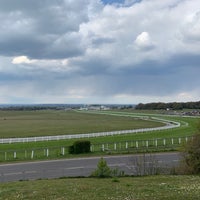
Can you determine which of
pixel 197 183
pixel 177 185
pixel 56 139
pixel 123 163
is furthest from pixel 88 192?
pixel 56 139

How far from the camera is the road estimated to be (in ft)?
67.2

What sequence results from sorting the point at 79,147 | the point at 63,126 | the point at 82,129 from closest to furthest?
the point at 79,147, the point at 82,129, the point at 63,126

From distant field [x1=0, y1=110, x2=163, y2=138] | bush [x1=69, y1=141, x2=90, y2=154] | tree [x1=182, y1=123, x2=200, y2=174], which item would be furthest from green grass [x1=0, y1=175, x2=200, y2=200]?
distant field [x1=0, y1=110, x2=163, y2=138]

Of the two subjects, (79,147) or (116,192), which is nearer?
(116,192)

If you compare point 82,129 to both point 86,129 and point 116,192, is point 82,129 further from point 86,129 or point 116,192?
point 116,192

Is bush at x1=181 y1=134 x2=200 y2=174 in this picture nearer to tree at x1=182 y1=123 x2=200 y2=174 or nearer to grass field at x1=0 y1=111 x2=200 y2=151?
tree at x1=182 y1=123 x2=200 y2=174

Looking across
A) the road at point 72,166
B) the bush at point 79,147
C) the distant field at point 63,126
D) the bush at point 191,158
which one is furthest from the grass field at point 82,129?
the bush at point 79,147

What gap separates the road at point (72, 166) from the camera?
2049 centimetres

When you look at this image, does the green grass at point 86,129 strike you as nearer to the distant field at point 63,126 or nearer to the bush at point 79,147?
the distant field at point 63,126

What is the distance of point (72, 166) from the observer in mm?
25500

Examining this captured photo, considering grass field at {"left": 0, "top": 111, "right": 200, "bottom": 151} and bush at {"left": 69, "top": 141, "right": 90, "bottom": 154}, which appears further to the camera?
grass field at {"left": 0, "top": 111, "right": 200, "bottom": 151}

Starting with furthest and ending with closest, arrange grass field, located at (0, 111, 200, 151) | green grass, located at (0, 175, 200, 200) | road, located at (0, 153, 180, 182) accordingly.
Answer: grass field, located at (0, 111, 200, 151)
road, located at (0, 153, 180, 182)
green grass, located at (0, 175, 200, 200)

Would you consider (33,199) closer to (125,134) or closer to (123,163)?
(123,163)

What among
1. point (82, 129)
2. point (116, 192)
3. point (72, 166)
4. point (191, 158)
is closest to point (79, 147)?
point (72, 166)
